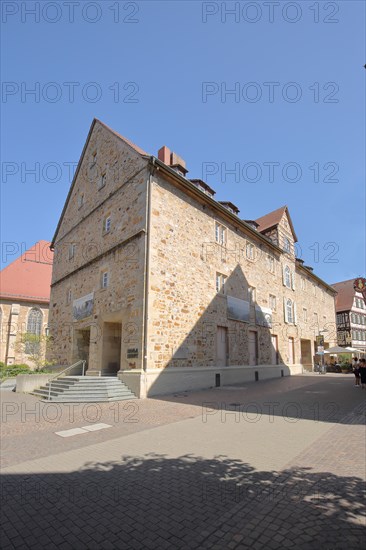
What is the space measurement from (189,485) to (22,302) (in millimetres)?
30768

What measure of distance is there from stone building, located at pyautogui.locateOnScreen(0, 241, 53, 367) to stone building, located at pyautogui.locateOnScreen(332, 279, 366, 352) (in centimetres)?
3872

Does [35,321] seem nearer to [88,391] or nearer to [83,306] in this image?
[83,306]

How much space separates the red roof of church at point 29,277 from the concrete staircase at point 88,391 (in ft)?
65.0

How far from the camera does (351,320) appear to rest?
47.2m

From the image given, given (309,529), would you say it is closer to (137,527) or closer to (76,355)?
(137,527)

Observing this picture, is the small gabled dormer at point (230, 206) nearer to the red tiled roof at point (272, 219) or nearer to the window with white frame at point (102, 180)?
the red tiled roof at point (272, 219)

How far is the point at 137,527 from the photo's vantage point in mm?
3334

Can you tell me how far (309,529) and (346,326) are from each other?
49.5m

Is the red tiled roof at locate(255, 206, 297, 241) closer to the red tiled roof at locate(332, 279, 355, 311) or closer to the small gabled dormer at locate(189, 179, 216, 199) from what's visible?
the small gabled dormer at locate(189, 179, 216, 199)

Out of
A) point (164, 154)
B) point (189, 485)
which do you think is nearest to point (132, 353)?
point (189, 485)

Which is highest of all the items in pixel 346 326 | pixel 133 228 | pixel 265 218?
pixel 265 218

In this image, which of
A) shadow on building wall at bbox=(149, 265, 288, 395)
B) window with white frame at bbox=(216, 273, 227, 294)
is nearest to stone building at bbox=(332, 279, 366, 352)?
shadow on building wall at bbox=(149, 265, 288, 395)

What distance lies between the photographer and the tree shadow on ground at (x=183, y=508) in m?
3.09

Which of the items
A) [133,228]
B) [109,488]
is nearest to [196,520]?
[109,488]
